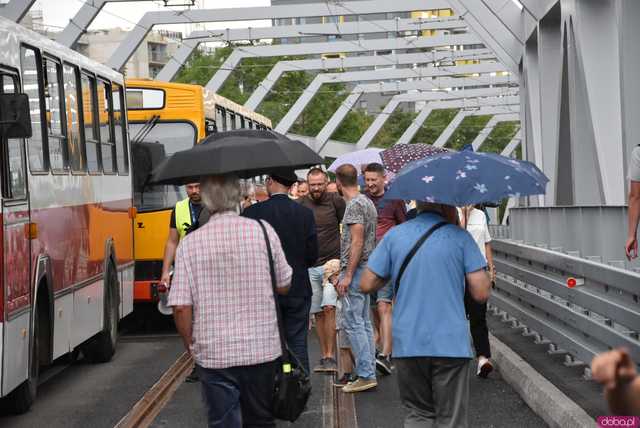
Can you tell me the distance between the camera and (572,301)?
11062 mm

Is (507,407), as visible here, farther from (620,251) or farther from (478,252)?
(478,252)

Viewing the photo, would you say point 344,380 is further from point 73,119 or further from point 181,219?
point 73,119

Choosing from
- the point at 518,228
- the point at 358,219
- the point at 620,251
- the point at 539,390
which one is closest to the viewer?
the point at 539,390

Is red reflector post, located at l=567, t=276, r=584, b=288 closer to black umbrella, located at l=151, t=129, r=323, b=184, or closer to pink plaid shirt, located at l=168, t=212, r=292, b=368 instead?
black umbrella, located at l=151, t=129, r=323, b=184

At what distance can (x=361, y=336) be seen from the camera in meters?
11.3

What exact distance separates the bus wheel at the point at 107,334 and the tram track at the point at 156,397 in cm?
83

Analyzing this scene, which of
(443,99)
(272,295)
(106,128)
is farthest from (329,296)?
(443,99)

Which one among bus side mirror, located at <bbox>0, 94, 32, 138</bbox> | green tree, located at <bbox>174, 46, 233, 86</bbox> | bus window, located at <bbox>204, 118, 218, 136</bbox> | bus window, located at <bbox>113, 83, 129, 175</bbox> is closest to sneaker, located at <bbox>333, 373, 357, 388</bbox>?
bus side mirror, located at <bbox>0, 94, 32, 138</bbox>

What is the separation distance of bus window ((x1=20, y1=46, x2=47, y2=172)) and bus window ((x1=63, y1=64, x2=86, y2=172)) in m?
1.37

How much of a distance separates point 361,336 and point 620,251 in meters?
2.56

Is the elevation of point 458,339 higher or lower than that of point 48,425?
higher

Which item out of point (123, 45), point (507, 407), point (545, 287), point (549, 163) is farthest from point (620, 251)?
point (123, 45)

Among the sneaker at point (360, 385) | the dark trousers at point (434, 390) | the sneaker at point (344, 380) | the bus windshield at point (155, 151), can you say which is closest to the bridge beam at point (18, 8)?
the bus windshield at point (155, 151)

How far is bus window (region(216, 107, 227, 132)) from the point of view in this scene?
67.3 feet
